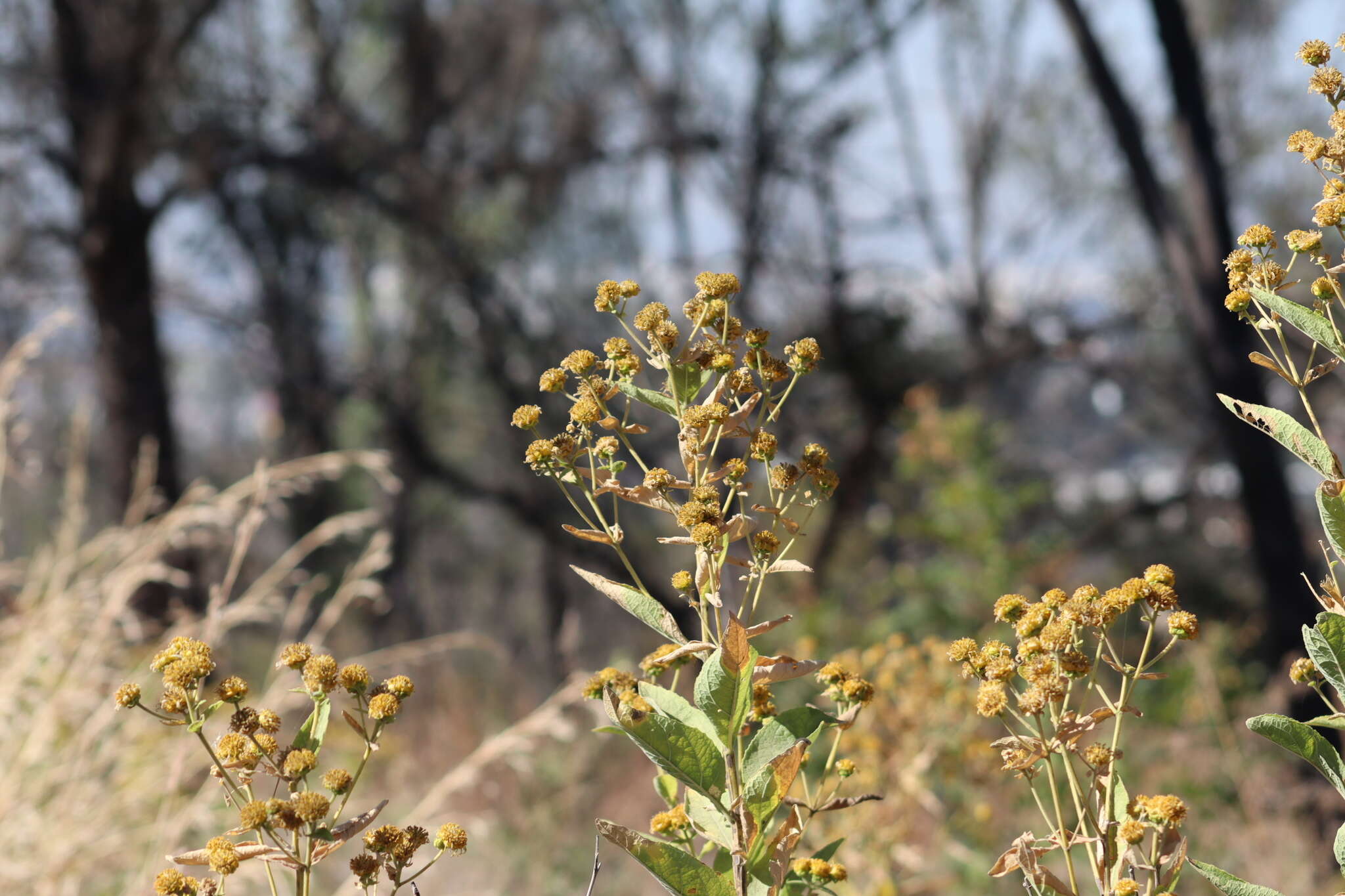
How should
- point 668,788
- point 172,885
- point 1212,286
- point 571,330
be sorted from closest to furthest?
point 172,885 < point 668,788 < point 1212,286 < point 571,330

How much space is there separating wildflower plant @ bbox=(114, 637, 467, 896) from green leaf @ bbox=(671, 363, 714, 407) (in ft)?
0.92

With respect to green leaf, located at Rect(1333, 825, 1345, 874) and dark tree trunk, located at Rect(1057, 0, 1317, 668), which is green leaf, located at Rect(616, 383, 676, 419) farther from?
dark tree trunk, located at Rect(1057, 0, 1317, 668)

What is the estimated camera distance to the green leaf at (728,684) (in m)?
0.63

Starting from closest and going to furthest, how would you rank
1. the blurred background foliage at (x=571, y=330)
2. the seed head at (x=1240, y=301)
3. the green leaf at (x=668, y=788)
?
the seed head at (x=1240, y=301), the green leaf at (x=668, y=788), the blurred background foliage at (x=571, y=330)

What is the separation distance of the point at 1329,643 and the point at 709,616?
43 centimetres

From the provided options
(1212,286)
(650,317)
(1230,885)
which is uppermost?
(1212,286)

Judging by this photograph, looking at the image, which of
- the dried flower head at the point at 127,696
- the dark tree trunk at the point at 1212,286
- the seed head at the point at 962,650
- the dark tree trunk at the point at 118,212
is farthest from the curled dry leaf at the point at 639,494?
the dark tree trunk at the point at 118,212

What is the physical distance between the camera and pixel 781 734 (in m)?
0.67

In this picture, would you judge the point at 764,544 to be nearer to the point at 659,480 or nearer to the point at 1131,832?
the point at 659,480

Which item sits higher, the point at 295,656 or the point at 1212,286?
the point at 1212,286

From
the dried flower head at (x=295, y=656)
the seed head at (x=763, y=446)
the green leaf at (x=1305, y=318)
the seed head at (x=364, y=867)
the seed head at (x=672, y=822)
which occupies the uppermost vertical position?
the seed head at (x=763, y=446)

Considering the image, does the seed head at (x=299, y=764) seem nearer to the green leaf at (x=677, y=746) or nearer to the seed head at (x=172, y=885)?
the seed head at (x=172, y=885)

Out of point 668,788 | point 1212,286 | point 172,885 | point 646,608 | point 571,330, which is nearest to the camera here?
point 172,885

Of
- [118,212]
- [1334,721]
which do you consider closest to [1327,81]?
[1334,721]
